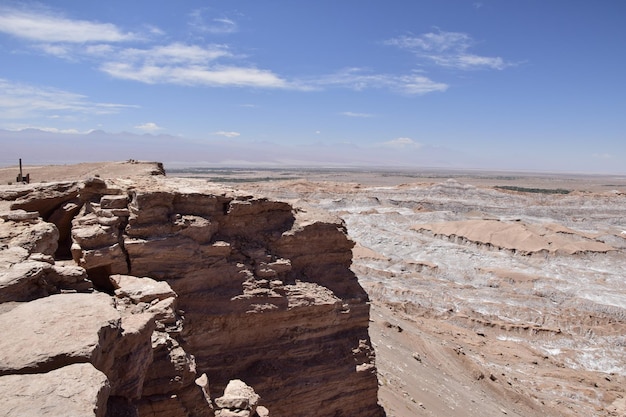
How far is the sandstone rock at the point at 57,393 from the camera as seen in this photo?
3156mm

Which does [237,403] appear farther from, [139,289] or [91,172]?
[91,172]

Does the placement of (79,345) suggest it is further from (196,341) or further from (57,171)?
(57,171)

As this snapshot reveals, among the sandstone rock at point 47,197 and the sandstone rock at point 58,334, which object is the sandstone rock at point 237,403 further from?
the sandstone rock at point 47,197

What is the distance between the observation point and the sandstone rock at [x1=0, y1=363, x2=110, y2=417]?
316 centimetres

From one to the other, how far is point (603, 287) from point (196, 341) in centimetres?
2586

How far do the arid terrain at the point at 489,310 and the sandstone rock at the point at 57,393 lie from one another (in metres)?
6.37

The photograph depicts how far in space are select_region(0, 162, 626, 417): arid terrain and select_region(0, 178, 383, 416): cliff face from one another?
1600mm

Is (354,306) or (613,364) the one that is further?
(613,364)

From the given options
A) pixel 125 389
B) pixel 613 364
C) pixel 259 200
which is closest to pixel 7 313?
pixel 125 389

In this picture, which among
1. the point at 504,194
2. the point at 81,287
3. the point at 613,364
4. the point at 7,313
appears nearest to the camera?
the point at 7,313

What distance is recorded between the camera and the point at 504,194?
5944 cm

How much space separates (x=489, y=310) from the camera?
923 inches

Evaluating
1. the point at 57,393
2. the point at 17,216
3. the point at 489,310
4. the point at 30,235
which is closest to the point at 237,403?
the point at 57,393

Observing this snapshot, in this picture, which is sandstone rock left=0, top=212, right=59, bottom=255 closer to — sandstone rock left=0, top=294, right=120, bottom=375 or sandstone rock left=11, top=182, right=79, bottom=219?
sandstone rock left=11, top=182, right=79, bottom=219
